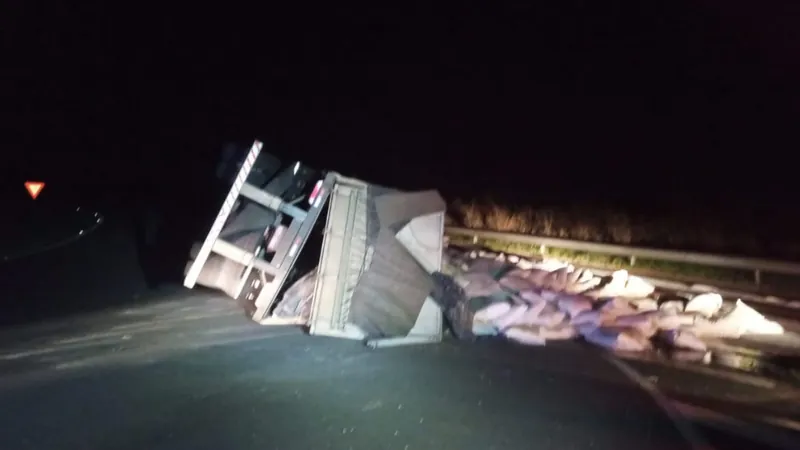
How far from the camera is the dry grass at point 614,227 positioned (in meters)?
15.5

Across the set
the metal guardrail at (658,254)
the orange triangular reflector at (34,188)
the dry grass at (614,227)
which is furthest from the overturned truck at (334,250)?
the orange triangular reflector at (34,188)

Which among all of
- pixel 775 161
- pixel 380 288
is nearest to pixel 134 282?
pixel 380 288

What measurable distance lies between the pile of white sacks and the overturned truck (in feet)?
2.15

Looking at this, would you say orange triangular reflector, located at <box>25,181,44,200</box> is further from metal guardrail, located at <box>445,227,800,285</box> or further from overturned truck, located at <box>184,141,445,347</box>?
overturned truck, located at <box>184,141,445,347</box>

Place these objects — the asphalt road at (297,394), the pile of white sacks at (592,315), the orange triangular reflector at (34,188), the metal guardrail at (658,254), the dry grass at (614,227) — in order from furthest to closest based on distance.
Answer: the orange triangular reflector at (34,188) < the dry grass at (614,227) < the metal guardrail at (658,254) < the pile of white sacks at (592,315) < the asphalt road at (297,394)

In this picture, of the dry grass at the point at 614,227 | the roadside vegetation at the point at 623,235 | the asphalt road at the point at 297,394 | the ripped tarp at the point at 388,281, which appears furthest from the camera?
the dry grass at the point at 614,227

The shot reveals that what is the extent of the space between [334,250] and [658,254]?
5.77m

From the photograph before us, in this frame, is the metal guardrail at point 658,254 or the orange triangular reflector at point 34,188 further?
the orange triangular reflector at point 34,188

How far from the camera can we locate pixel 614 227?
57.4ft

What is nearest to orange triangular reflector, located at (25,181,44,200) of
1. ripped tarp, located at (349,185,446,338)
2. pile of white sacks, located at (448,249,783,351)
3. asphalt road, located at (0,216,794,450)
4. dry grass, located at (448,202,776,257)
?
dry grass, located at (448,202,776,257)

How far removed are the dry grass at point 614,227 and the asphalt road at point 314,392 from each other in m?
7.12

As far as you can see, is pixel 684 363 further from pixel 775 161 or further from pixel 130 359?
pixel 775 161

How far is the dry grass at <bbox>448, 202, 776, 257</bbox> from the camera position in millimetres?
15461

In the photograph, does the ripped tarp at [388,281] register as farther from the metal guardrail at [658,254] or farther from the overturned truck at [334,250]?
the metal guardrail at [658,254]
